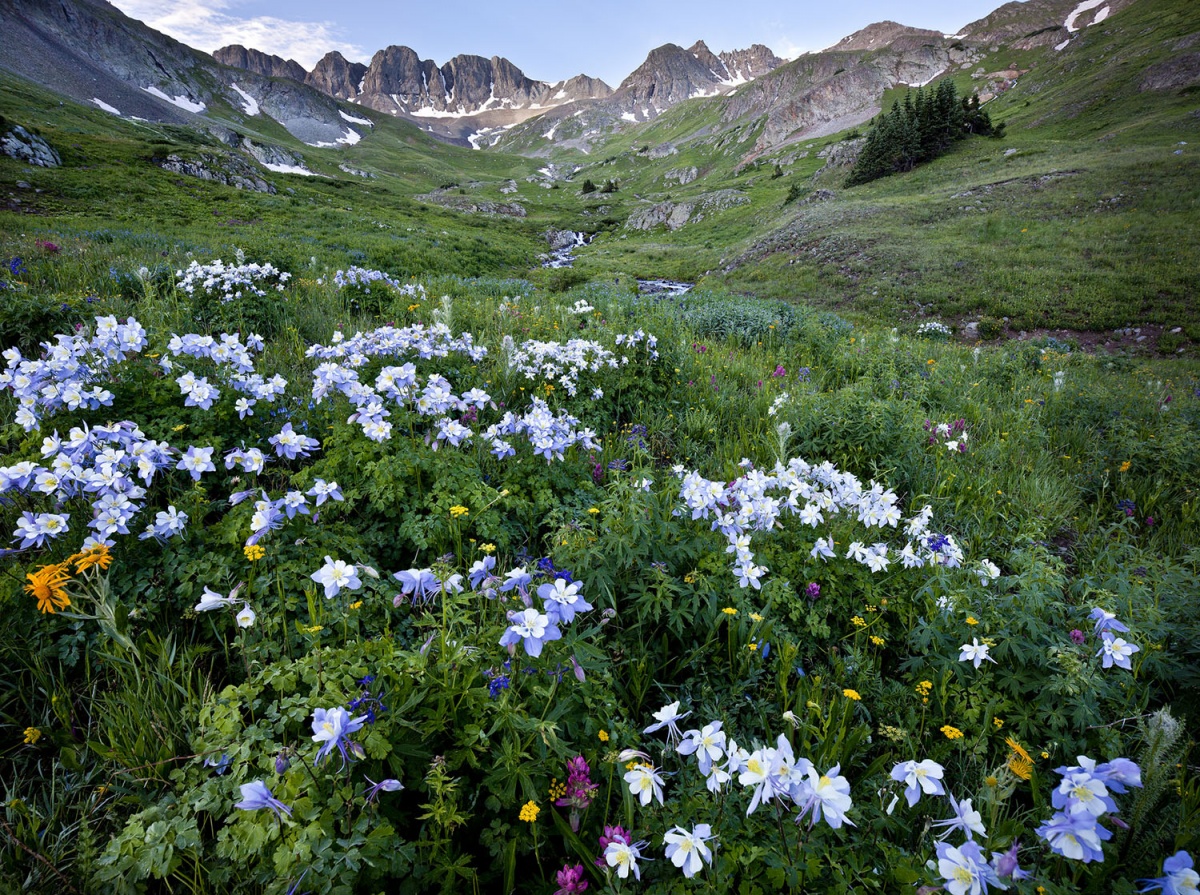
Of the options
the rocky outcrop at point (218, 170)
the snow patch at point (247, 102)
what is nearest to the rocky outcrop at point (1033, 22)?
the rocky outcrop at point (218, 170)

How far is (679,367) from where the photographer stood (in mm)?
6680

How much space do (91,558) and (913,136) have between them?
53.1 m

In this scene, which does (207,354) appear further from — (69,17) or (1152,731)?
(69,17)

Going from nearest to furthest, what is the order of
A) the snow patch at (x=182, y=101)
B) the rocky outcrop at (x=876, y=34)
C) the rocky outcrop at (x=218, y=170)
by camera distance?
the rocky outcrop at (x=218, y=170), the snow patch at (x=182, y=101), the rocky outcrop at (x=876, y=34)

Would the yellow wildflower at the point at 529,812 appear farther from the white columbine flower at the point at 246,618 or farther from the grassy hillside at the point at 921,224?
the grassy hillside at the point at 921,224

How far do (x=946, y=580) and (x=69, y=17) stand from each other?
20435cm

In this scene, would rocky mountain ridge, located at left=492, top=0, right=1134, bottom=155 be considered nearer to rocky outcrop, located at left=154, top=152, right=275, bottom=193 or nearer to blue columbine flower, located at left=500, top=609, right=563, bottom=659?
rocky outcrop, located at left=154, top=152, right=275, bottom=193

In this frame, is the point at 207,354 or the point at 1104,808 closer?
the point at 1104,808

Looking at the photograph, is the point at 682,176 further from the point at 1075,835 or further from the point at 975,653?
the point at 1075,835

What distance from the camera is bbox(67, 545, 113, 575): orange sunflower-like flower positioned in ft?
6.62

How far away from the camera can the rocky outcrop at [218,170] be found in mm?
39531

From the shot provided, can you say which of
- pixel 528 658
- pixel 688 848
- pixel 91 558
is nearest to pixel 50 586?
pixel 91 558

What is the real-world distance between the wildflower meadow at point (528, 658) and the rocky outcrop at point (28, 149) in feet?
138

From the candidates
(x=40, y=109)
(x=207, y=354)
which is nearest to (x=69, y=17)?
(x=40, y=109)
